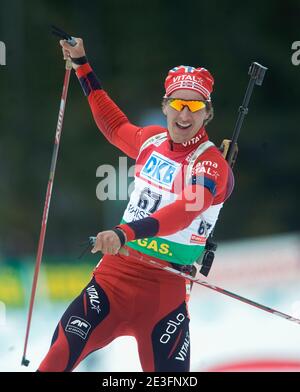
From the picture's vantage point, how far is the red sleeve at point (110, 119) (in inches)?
148

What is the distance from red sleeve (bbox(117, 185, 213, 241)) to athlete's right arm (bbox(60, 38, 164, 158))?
0.52 meters

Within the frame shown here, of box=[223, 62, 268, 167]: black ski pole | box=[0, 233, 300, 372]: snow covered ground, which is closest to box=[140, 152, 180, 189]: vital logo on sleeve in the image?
box=[223, 62, 268, 167]: black ski pole

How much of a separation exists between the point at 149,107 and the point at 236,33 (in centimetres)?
138

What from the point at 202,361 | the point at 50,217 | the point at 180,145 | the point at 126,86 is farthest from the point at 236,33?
the point at 180,145

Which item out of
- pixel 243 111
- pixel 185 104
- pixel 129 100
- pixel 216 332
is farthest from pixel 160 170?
pixel 129 100

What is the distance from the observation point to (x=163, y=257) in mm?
3461

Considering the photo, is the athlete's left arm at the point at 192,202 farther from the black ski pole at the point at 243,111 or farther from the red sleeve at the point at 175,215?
the black ski pole at the point at 243,111

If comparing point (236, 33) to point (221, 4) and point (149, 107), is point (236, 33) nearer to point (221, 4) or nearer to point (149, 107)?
point (221, 4)

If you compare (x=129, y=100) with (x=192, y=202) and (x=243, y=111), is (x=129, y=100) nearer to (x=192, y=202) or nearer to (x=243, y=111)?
(x=243, y=111)

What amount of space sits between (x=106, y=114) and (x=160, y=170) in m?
0.52

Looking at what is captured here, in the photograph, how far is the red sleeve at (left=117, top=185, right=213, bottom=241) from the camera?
3.12m

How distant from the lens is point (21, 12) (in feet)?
30.6

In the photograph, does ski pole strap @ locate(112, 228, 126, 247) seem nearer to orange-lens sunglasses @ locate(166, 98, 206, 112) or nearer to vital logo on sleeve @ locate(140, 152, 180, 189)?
vital logo on sleeve @ locate(140, 152, 180, 189)
